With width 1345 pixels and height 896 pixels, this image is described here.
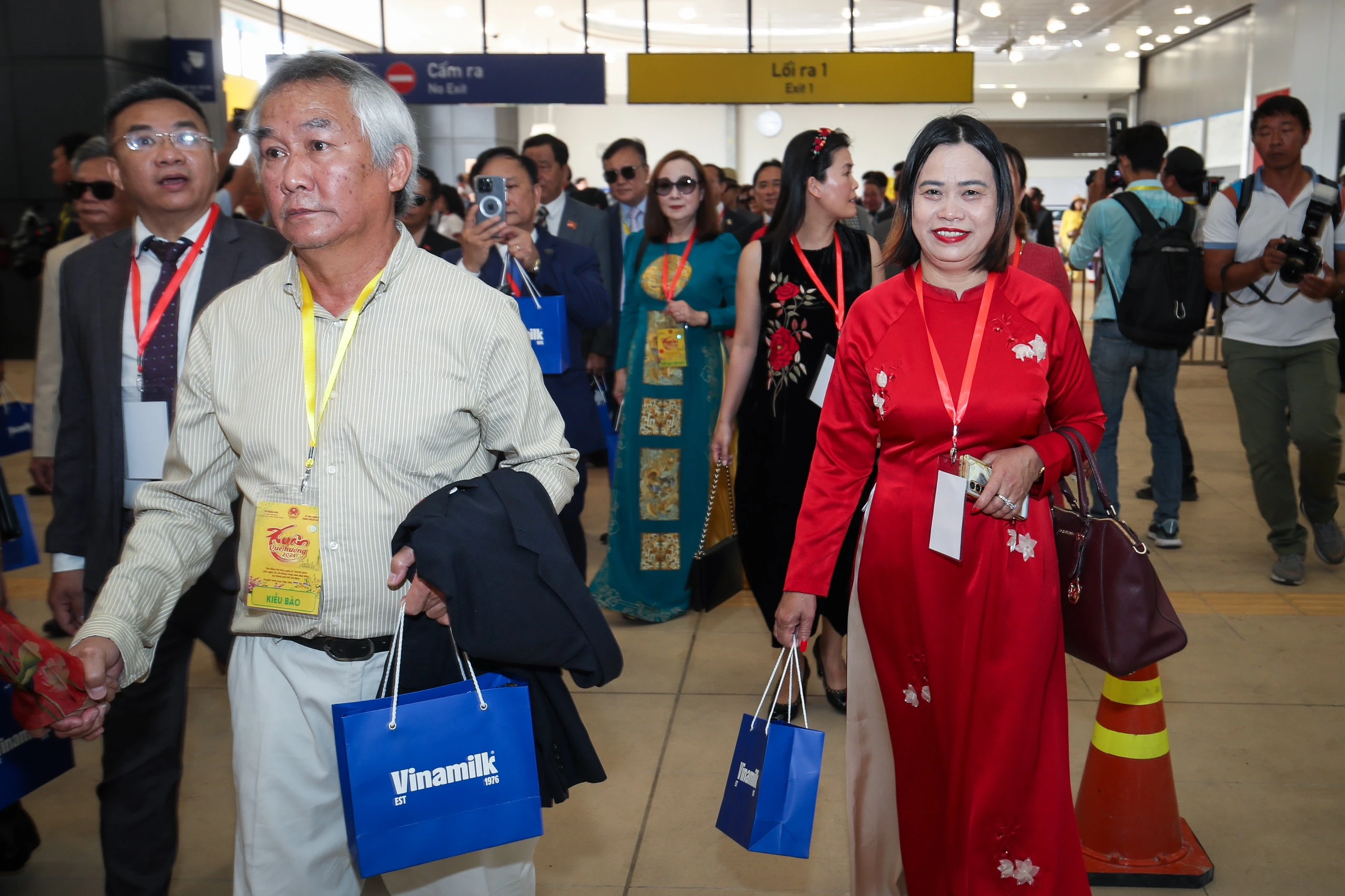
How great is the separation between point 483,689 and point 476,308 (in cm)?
63

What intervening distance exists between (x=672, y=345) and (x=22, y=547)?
102 inches

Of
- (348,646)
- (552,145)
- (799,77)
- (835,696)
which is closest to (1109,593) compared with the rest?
(348,646)

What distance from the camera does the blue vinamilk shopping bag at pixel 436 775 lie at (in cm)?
168

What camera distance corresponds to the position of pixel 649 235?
5016mm

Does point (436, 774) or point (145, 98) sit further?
point (145, 98)

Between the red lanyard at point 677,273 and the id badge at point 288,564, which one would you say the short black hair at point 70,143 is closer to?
the red lanyard at point 677,273

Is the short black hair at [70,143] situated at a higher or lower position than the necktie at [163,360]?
higher

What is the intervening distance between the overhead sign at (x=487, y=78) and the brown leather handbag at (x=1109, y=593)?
42.0 ft

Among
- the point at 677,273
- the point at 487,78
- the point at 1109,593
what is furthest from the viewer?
the point at 487,78

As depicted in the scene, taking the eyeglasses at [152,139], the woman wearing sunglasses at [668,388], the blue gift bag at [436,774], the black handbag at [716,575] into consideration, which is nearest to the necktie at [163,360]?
the eyeglasses at [152,139]

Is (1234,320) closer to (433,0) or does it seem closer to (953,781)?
(953,781)

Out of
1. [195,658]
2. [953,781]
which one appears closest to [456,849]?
[953,781]

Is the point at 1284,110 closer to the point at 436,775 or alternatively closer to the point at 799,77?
the point at 436,775

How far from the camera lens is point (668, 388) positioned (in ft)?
16.5
